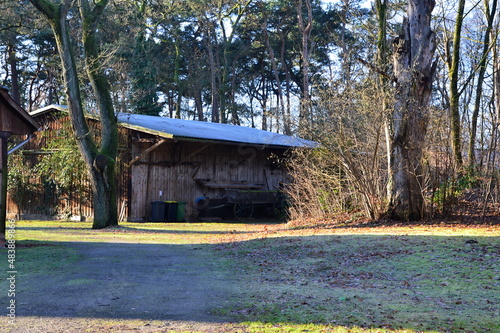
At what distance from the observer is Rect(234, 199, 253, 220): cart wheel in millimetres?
25312

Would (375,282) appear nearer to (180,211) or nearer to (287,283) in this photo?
(287,283)

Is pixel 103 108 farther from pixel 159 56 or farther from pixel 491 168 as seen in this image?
pixel 159 56

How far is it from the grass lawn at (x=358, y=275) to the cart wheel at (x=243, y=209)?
31.6 ft

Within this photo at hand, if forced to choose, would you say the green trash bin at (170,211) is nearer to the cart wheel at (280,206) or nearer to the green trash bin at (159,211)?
the green trash bin at (159,211)

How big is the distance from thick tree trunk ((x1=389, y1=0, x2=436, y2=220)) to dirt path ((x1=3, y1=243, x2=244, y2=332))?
697 centimetres

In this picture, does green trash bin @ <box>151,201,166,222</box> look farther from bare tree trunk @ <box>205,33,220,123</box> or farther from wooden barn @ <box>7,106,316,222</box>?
→ bare tree trunk @ <box>205,33,220,123</box>

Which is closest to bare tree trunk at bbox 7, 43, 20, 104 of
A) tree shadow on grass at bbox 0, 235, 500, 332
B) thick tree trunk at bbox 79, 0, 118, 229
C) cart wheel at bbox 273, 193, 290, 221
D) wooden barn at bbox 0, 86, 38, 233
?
thick tree trunk at bbox 79, 0, 118, 229

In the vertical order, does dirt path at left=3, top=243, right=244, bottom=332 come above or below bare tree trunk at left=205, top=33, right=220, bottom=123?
below

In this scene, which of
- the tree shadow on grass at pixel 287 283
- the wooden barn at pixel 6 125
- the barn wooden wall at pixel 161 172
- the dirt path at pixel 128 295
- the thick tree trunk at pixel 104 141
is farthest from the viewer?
the barn wooden wall at pixel 161 172

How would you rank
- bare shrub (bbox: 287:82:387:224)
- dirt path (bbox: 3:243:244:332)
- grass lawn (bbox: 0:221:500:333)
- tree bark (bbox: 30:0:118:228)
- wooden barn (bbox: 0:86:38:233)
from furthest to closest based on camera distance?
tree bark (bbox: 30:0:118:228) < bare shrub (bbox: 287:82:387:224) < wooden barn (bbox: 0:86:38:233) < grass lawn (bbox: 0:221:500:333) < dirt path (bbox: 3:243:244:332)

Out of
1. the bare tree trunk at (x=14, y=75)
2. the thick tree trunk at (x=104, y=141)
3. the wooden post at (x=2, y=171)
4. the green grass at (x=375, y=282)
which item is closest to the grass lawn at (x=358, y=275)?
the green grass at (x=375, y=282)

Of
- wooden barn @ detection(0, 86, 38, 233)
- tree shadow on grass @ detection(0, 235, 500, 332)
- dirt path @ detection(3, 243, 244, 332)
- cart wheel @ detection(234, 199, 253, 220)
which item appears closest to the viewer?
dirt path @ detection(3, 243, 244, 332)

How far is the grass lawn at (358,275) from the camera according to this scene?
6164 mm

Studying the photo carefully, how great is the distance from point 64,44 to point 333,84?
946 centimetres
